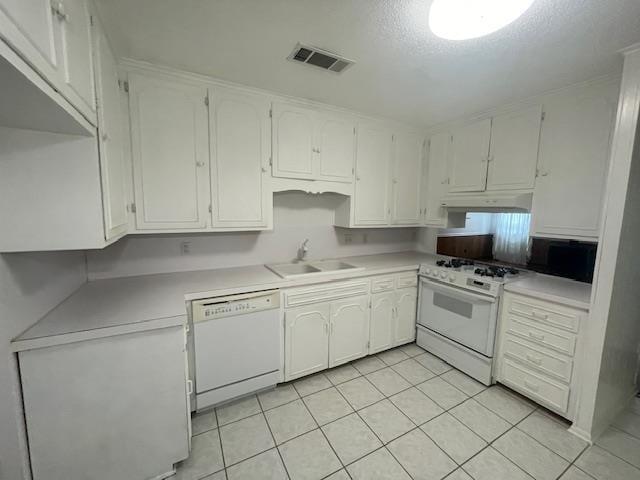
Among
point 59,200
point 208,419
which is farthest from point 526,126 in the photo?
point 208,419

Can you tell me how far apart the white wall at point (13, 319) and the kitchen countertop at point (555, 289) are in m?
2.94

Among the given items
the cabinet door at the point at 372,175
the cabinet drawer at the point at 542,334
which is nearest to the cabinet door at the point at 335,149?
the cabinet door at the point at 372,175

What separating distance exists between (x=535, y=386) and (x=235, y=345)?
2.21 m

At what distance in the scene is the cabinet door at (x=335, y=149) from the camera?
7.86ft

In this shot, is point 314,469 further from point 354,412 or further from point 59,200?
point 59,200

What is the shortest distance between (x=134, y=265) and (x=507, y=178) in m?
3.16

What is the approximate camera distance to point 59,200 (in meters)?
1.10

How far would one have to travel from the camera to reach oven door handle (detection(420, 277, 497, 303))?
2184 millimetres

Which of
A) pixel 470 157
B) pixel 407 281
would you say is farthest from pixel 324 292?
pixel 470 157

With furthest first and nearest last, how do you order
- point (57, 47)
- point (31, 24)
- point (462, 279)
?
point (462, 279) < point (57, 47) < point (31, 24)

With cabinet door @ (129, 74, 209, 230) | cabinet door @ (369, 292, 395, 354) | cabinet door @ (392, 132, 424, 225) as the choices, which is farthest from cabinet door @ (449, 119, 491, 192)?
cabinet door @ (129, 74, 209, 230)

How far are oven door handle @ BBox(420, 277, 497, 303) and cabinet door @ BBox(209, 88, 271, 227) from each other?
68.5 inches

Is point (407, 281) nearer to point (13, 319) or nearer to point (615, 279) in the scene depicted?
point (615, 279)

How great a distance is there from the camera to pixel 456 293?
2.40m
